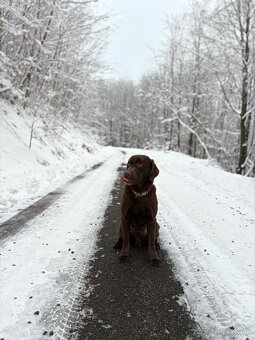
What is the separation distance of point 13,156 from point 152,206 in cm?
768

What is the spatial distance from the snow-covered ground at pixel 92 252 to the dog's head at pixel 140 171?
A: 109 cm

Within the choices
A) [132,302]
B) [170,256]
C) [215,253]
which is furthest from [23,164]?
[132,302]

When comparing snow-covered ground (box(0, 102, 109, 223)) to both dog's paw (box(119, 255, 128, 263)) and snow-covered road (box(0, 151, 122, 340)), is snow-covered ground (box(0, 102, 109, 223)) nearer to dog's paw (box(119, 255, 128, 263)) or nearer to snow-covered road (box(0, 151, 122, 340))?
snow-covered road (box(0, 151, 122, 340))

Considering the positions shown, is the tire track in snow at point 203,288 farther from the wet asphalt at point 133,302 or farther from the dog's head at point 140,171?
the dog's head at point 140,171

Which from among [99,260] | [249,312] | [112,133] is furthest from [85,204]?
[112,133]

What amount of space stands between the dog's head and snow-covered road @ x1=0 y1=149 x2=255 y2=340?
3.57 ft

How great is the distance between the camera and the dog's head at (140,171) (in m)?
3.47

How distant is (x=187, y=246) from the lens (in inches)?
161

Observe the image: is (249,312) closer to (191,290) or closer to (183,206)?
(191,290)

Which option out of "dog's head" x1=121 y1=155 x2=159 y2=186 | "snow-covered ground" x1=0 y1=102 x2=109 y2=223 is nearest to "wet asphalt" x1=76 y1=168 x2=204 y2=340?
"dog's head" x1=121 y1=155 x2=159 y2=186

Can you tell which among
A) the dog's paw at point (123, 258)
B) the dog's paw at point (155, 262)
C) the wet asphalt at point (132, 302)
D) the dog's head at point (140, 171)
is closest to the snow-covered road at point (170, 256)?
the wet asphalt at point (132, 302)

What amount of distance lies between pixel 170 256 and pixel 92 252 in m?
1.03

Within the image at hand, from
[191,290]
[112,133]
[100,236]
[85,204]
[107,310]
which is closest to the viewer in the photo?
[107,310]

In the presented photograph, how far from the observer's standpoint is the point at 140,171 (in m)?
3.56
